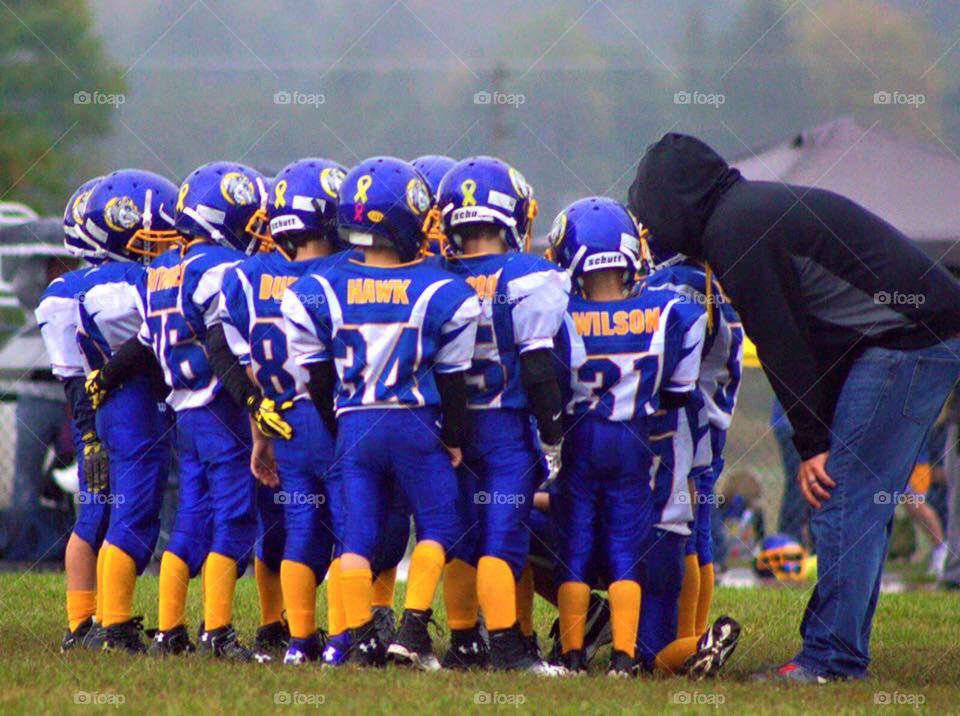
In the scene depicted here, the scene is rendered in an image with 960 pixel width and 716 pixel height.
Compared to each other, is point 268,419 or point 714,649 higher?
point 268,419

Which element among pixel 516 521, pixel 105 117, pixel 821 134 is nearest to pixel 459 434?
pixel 516 521

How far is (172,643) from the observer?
7285mm

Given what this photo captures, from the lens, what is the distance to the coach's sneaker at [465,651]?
7043 millimetres

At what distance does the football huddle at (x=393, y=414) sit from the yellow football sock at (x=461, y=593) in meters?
0.01

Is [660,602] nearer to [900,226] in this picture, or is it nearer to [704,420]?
[704,420]

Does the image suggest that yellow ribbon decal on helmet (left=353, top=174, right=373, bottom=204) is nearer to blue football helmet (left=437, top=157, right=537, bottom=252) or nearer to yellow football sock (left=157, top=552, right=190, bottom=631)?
blue football helmet (left=437, top=157, right=537, bottom=252)

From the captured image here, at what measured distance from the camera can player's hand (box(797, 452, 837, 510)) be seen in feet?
20.5

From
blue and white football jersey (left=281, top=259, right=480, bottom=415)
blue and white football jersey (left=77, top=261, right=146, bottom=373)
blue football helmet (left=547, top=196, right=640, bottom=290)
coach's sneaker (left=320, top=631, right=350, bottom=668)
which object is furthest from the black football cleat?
blue football helmet (left=547, top=196, right=640, bottom=290)

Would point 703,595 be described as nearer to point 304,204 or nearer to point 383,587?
point 383,587

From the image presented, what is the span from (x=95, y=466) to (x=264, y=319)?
4.27 feet

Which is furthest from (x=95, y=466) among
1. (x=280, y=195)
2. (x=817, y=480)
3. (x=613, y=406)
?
(x=817, y=480)

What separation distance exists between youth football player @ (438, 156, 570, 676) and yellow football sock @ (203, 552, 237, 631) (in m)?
0.99

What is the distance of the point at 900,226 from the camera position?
13.9 metres

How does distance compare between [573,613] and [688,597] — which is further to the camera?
[688,597]
